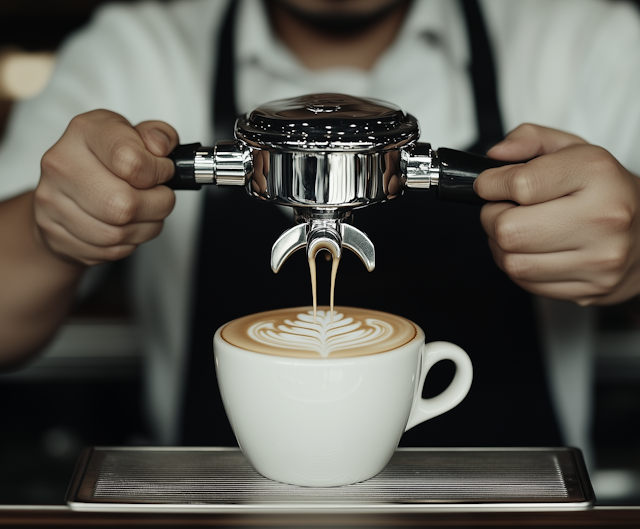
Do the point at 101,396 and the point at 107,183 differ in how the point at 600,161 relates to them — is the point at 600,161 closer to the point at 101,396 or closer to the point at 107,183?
the point at 107,183

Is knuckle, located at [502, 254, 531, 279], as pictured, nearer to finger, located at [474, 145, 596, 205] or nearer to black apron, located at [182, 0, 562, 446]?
finger, located at [474, 145, 596, 205]

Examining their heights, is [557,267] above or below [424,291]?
above

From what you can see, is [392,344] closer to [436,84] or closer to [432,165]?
[432,165]

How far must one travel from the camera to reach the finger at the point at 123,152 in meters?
0.59

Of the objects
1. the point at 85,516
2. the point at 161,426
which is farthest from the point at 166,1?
the point at 85,516

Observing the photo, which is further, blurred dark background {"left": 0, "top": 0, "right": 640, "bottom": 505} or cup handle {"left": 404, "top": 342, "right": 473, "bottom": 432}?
blurred dark background {"left": 0, "top": 0, "right": 640, "bottom": 505}

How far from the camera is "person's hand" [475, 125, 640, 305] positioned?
1.92ft

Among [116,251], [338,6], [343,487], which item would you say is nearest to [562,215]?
[343,487]

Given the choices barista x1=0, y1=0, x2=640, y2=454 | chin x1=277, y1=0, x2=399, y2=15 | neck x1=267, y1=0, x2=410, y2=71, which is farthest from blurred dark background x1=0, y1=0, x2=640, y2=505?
chin x1=277, y1=0, x2=399, y2=15

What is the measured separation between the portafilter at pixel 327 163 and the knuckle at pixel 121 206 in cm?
7

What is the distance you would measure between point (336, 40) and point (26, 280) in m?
0.58

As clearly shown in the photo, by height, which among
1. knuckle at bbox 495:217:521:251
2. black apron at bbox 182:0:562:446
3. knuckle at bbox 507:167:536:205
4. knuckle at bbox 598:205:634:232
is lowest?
black apron at bbox 182:0:562:446

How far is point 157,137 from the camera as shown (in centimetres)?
61

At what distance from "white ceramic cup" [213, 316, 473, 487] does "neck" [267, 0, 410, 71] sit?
0.66 m
